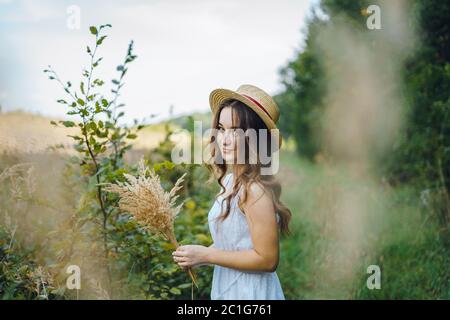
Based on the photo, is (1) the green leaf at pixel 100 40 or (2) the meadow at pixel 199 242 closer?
(1) the green leaf at pixel 100 40

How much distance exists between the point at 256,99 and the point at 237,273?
769 millimetres

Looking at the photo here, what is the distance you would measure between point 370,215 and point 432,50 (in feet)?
6.04

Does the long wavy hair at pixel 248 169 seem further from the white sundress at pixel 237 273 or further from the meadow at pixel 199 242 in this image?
the meadow at pixel 199 242

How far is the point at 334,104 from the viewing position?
9.62 meters

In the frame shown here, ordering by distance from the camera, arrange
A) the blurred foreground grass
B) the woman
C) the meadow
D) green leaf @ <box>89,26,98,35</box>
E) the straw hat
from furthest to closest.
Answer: the blurred foreground grass < the meadow < green leaf @ <box>89,26,98,35</box> < the straw hat < the woman

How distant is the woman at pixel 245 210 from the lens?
2.24 meters

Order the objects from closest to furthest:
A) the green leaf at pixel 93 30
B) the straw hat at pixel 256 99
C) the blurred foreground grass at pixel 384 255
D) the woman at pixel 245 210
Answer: the woman at pixel 245 210
the straw hat at pixel 256 99
the green leaf at pixel 93 30
the blurred foreground grass at pixel 384 255

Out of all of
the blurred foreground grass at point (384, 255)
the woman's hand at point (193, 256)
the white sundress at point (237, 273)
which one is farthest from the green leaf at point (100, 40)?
the blurred foreground grass at point (384, 255)

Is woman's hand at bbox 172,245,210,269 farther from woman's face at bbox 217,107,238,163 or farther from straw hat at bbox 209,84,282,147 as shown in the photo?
straw hat at bbox 209,84,282,147

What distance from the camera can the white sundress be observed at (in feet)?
7.63

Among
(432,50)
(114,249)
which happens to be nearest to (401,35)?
(432,50)

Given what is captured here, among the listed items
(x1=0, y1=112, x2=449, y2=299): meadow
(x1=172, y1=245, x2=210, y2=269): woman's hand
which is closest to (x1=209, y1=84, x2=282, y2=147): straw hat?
(x1=172, y1=245, x2=210, y2=269): woman's hand

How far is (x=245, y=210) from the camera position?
2.27m

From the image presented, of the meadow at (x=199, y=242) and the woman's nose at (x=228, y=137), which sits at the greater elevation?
the woman's nose at (x=228, y=137)
